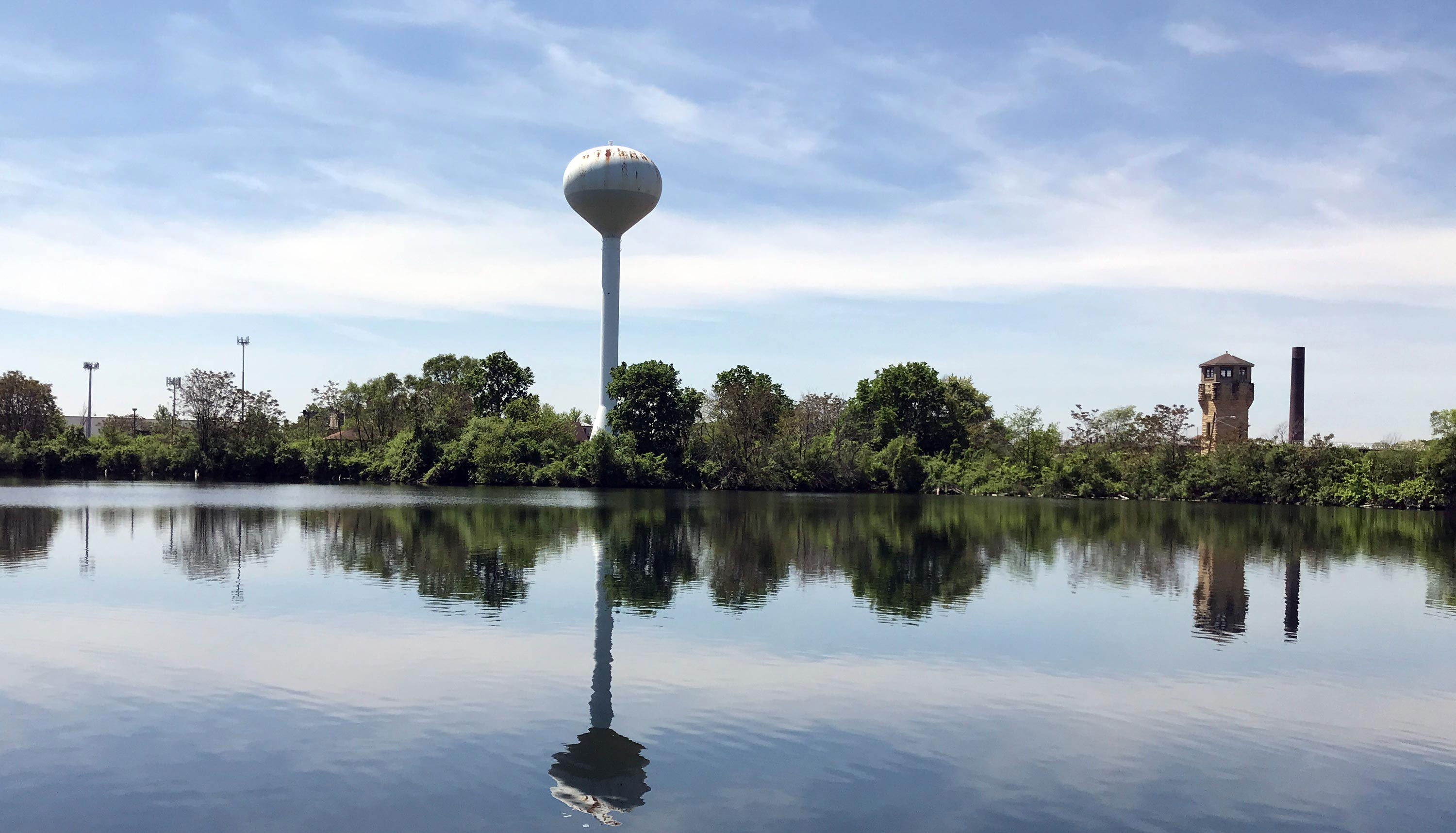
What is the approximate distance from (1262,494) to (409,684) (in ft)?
209

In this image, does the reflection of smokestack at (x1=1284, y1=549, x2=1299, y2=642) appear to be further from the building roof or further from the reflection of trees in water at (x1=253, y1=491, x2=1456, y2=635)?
the building roof

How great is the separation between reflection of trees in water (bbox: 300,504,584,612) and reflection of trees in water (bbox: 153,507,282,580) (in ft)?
4.10

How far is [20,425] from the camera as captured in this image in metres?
96.2

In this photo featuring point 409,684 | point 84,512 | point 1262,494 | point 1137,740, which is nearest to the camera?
point 1137,740

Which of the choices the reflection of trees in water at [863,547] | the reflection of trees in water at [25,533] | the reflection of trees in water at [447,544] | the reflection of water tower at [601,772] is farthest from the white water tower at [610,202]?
the reflection of water tower at [601,772]

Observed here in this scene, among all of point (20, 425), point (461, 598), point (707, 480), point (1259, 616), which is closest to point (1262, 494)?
point (707, 480)

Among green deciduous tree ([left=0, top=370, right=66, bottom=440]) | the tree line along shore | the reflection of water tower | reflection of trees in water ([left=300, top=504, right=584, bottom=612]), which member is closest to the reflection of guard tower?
the reflection of water tower

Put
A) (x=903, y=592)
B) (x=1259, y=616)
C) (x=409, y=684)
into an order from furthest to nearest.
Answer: (x=903, y=592)
(x=1259, y=616)
(x=409, y=684)

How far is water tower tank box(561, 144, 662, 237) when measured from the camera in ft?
237

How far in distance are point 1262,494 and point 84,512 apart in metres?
61.6

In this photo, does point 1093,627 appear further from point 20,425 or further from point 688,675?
point 20,425

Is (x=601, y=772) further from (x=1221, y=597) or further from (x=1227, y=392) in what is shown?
(x=1227, y=392)

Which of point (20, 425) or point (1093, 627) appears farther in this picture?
point (20, 425)

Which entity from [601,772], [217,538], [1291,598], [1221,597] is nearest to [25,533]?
[217,538]
